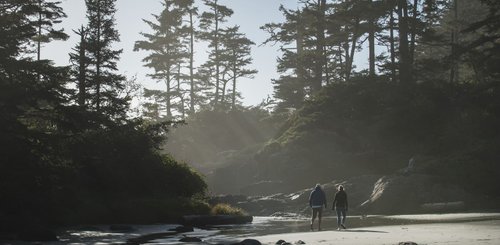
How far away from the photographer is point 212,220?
81.3 ft

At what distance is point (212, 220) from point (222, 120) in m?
50.3

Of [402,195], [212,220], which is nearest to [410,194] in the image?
[402,195]

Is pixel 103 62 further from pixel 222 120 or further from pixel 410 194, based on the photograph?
pixel 222 120

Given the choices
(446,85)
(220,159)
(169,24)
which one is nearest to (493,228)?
(446,85)

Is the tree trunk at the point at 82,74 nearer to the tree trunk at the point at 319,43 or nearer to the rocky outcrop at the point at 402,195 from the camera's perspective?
the rocky outcrop at the point at 402,195

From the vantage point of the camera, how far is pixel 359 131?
45719 mm

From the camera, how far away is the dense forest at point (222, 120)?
65.9 feet

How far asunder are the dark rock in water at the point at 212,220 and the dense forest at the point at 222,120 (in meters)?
1.23

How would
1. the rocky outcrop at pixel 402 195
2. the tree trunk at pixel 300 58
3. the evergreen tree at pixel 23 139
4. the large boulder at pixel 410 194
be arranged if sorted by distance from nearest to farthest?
the evergreen tree at pixel 23 139 → the rocky outcrop at pixel 402 195 → the large boulder at pixel 410 194 → the tree trunk at pixel 300 58

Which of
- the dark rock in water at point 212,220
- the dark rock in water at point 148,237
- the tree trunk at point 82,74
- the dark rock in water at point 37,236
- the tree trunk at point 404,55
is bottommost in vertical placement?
the dark rock in water at point 212,220

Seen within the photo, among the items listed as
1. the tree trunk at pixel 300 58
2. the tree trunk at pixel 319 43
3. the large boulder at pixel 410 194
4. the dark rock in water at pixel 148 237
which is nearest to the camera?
the dark rock in water at pixel 148 237

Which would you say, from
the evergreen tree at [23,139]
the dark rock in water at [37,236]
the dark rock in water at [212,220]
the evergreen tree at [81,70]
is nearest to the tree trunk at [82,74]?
the evergreen tree at [81,70]

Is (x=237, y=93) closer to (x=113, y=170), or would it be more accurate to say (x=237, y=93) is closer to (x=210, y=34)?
(x=210, y=34)

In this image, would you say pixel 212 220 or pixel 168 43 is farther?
pixel 168 43
